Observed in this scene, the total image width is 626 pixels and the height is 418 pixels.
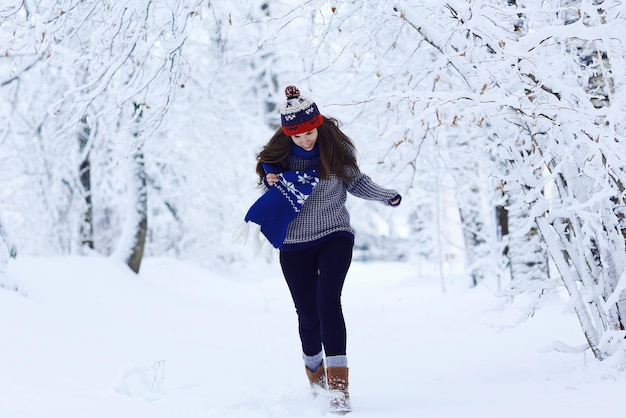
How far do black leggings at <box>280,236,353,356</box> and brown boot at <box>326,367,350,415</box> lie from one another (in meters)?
0.09

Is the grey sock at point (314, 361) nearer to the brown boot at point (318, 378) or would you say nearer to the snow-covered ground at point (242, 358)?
the brown boot at point (318, 378)

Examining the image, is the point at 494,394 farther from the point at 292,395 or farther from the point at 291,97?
the point at 291,97

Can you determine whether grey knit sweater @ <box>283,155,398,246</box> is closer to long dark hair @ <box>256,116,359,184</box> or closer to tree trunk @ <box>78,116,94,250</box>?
long dark hair @ <box>256,116,359,184</box>

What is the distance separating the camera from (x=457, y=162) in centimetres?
920

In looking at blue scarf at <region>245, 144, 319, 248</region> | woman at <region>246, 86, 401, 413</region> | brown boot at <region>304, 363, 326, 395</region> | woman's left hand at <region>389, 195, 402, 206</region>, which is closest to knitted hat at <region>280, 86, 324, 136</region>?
woman at <region>246, 86, 401, 413</region>

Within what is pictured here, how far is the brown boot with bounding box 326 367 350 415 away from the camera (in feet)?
11.1

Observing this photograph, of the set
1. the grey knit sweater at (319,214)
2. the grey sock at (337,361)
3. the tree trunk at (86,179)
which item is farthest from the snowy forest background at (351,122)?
the grey sock at (337,361)

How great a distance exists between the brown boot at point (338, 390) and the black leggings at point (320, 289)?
89 millimetres

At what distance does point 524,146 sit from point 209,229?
14.8 m

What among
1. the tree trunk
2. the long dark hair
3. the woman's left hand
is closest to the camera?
the long dark hair

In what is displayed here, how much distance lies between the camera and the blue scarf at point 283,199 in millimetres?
3650

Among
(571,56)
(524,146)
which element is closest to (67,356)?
(524,146)

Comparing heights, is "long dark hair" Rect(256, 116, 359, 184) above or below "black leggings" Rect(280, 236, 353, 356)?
above

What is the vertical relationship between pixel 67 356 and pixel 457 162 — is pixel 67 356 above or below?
below
